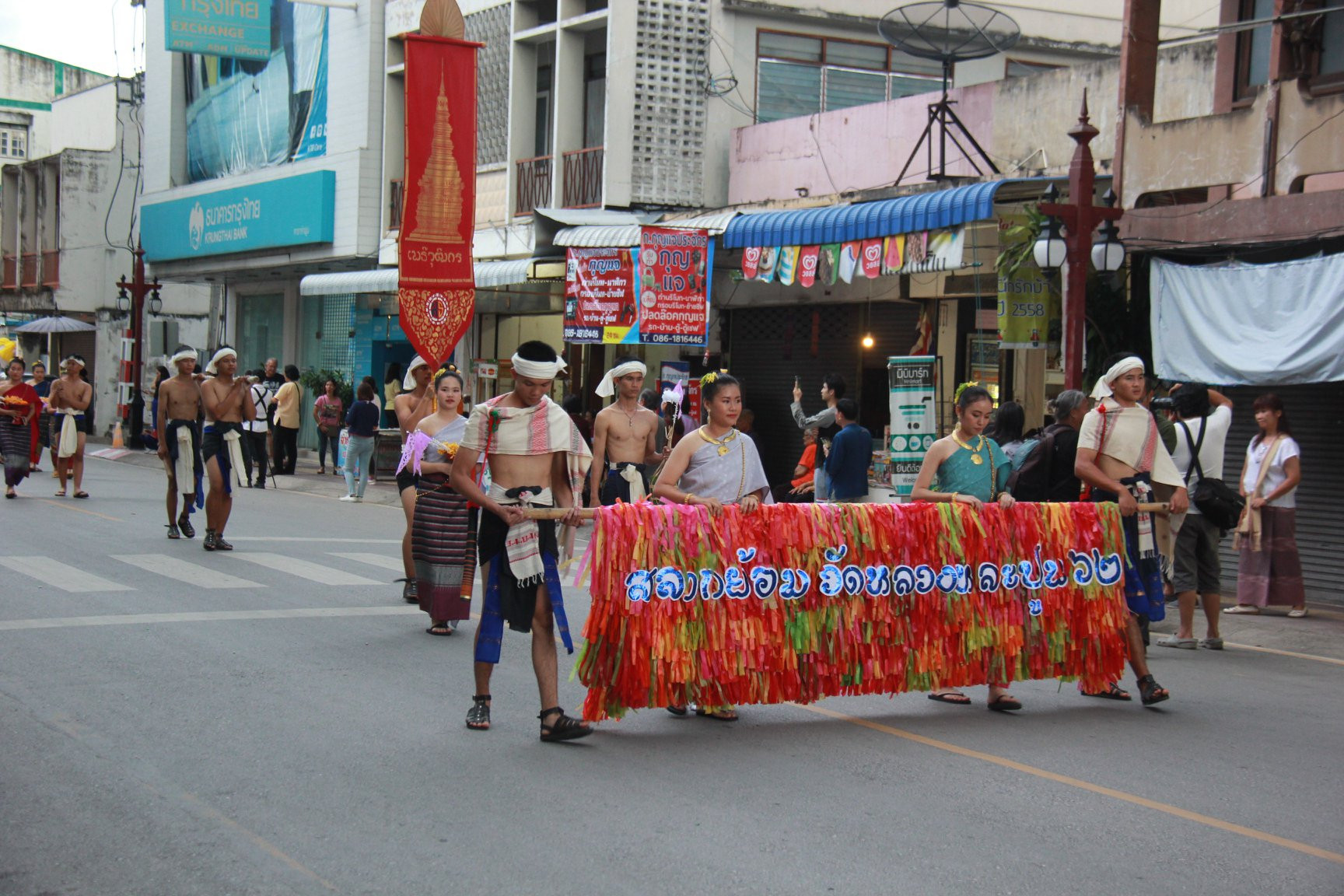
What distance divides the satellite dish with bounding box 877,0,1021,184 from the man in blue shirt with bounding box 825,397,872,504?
4.26 metres

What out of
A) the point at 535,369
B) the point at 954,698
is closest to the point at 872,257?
the point at 954,698

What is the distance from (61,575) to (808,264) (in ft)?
30.1

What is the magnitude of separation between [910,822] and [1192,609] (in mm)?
5279

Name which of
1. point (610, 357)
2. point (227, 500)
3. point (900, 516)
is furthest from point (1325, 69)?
point (610, 357)

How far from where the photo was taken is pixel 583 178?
21469mm

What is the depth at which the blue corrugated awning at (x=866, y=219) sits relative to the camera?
1400cm

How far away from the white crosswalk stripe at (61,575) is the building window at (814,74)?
42.3 ft

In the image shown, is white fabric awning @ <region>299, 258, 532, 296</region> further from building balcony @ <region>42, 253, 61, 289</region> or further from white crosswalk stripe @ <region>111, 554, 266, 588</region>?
building balcony @ <region>42, 253, 61, 289</region>

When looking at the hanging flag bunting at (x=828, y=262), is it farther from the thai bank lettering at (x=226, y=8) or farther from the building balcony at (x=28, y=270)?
the building balcony at (x=28, y=270)

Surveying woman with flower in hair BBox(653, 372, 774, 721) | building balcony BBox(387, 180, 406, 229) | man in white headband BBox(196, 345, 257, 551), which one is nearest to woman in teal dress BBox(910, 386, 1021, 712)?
woman with flower in hair BBox(653, 372, 774, 721)

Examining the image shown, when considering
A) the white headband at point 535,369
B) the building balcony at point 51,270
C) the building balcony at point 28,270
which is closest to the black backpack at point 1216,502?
the white headband at point 535,369

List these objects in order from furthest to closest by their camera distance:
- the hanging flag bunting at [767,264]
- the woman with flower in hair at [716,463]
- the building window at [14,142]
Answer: the building window at [14,142]
the hanging flag bunting at [767,264]
the woman with flower in hair at [716,463]

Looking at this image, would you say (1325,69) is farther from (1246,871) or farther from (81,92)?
(81,92)

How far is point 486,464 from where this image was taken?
6.41m
